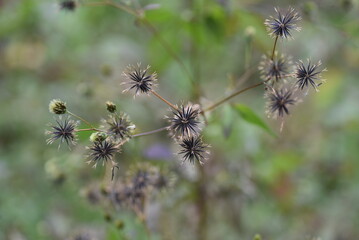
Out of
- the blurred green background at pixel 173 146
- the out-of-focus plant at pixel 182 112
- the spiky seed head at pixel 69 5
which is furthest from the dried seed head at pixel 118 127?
the spiky seed head at pixel 69 5

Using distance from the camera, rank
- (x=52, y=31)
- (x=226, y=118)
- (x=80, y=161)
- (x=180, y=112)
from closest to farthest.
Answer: (x=180, y=112) < (x=226, y=118) < (x=80, y=161) < (x=52, y=31)

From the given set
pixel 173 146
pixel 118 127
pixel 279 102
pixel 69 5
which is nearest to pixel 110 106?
pixel 118 127

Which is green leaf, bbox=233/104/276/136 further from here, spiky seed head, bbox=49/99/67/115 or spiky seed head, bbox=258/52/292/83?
spiky seed head, bbox=49/99/67/115

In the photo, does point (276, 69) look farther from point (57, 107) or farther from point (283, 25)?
point (57, 107)

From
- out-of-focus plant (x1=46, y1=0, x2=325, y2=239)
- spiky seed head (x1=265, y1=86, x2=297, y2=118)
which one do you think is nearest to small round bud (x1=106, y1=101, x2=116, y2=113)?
out-of-focus plant (x1=46, y1=0, x2=325, y2=239)

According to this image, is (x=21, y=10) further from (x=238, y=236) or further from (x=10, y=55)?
(x=238, y=236)

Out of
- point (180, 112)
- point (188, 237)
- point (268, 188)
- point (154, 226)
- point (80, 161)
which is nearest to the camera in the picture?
point (180, 112)

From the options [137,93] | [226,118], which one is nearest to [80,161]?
[226,118]
